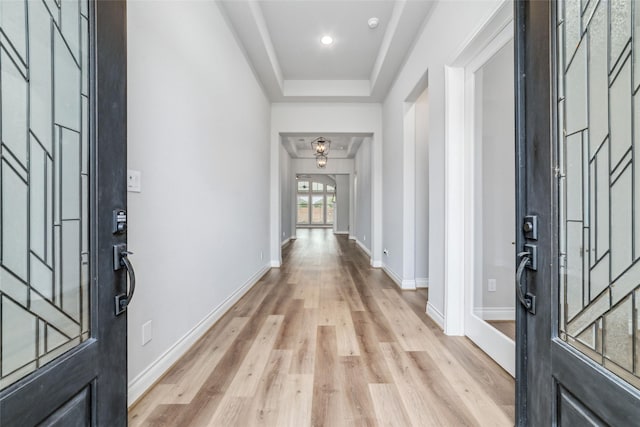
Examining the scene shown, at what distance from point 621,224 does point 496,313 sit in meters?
1.46

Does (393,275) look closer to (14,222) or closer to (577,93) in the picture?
(577,93)

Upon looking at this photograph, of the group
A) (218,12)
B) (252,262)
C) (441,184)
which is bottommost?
(252,262)

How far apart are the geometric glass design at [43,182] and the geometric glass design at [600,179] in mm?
1548

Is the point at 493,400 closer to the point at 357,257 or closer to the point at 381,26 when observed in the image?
the point at 381,26

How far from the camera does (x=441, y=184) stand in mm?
2525

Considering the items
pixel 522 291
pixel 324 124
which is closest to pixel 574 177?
pixel 522 291

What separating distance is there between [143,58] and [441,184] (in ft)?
7.83

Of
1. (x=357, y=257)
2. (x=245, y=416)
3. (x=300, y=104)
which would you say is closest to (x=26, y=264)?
(x=245, y=416)

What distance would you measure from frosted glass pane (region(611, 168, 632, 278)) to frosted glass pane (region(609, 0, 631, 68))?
355 mm

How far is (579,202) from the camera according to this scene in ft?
3.03

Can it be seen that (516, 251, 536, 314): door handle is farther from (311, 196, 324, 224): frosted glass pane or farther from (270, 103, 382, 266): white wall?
(311, 196, 324, 224): frosted glass pane

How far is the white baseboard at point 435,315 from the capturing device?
8.10ft

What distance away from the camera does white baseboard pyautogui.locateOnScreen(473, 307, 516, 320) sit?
1.91 meters

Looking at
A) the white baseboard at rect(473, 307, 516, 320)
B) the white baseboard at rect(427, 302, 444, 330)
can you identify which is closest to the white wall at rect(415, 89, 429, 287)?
the white baseboard at rect(427, 302, 444, 330)
